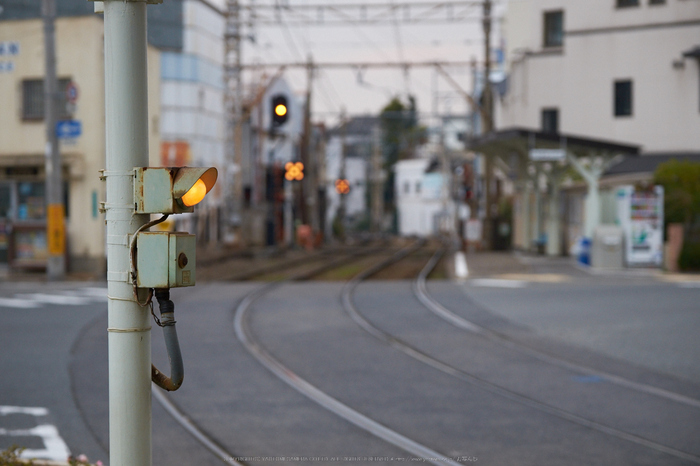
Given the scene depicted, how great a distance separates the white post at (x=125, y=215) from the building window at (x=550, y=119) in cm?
3551

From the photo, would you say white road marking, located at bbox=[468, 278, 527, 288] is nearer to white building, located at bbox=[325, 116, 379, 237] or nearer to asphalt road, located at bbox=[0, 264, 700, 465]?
asphalt road, located at bbox=[0, 264, 700, 465]

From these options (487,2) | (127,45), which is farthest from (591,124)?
(127,45)

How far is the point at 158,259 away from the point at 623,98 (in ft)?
112

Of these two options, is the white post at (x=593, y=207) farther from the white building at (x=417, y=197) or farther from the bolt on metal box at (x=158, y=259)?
the white building at (x=417, y=197)

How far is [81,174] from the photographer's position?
25234 millimetres

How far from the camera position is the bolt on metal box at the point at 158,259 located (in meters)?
3.55

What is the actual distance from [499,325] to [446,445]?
7.51 m

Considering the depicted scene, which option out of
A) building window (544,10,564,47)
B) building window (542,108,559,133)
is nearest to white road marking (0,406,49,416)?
building window (542,108,559,133)

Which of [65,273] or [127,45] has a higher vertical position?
[127,45]

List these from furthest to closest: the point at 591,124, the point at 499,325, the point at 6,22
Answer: the point at 591,124 < the point at 6,22 < the point at 499,325

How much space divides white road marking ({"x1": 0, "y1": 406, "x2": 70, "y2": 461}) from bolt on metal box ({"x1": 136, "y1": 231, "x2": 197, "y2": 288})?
3.37 metres

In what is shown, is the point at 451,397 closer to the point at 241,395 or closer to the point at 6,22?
the point at 241,395

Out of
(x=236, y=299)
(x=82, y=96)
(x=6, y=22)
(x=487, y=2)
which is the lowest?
(x=236, y=299)

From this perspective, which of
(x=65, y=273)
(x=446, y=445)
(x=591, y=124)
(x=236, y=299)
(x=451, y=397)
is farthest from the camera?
(x=591, y=124)
